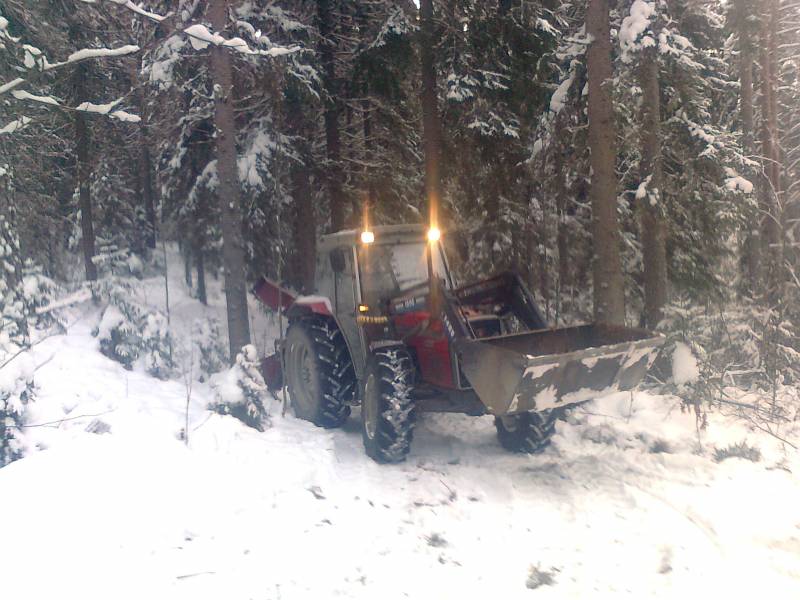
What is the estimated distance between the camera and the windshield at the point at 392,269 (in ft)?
25.9

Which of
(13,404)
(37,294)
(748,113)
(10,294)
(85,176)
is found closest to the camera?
(13,404)

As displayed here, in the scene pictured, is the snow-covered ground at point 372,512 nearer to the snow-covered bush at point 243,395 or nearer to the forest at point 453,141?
the snow-covered bush at point 243,395

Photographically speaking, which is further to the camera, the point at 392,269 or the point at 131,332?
the point at 131,332

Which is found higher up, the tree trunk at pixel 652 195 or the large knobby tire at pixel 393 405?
the tree trunk at pixel 652 195

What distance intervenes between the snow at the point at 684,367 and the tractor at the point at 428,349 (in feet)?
5.09

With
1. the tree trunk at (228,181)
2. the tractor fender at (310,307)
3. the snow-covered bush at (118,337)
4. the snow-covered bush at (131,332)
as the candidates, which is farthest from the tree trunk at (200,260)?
the tractor fender at (310,307)

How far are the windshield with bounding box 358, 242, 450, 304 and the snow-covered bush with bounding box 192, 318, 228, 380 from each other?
15.9 ft

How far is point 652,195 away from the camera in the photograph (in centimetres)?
1101

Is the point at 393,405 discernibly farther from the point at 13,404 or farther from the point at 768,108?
the point at 768,108

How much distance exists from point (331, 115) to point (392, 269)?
7.10m

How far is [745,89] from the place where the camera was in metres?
15.8

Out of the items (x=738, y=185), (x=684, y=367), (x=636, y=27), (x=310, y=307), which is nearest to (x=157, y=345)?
(x=310, y=307)

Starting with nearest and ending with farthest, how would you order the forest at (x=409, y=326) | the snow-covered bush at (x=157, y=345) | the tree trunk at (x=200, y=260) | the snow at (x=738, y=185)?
the forest at (x=409, y=326) < the snow-covered bush at (x=157, y=345) < the snow at (x=738, y=185) < the tree trunk at (x=200, y=260)

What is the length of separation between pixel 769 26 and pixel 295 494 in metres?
15.8
